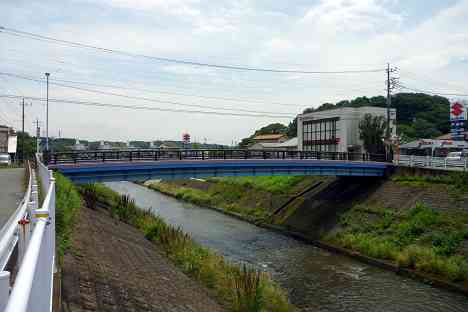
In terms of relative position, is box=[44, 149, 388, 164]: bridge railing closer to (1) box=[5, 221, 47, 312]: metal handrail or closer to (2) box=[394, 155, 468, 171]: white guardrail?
(2) box=[394, 155, 468, 171]: white guardrail

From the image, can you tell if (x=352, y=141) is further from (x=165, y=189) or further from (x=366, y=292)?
(x=366, y=292)

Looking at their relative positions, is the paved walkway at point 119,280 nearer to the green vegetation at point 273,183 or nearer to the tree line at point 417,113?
the green vegetation at point 273,183

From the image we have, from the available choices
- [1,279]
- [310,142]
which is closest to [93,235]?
[1,279]

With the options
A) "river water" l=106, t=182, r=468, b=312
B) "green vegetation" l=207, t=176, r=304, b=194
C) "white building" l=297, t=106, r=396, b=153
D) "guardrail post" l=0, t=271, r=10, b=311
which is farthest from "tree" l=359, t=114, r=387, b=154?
"guardrail post" l=0, t=271, r=10, b=311

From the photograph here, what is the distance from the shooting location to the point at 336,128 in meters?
60.2

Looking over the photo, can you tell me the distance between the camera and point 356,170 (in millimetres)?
36031

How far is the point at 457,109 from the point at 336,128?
25773mm

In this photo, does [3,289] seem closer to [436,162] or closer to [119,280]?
[119,280]

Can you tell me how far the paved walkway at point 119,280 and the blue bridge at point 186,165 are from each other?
11.1 m

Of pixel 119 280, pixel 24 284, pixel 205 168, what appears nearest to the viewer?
pixel 24 284

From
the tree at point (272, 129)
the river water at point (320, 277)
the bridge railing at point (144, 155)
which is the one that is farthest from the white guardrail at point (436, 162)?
the tree at point (272, 129)

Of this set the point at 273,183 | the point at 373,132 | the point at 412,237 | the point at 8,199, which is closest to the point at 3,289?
the point at 8,199

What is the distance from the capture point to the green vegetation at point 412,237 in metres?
21.0

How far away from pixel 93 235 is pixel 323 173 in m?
25.1
